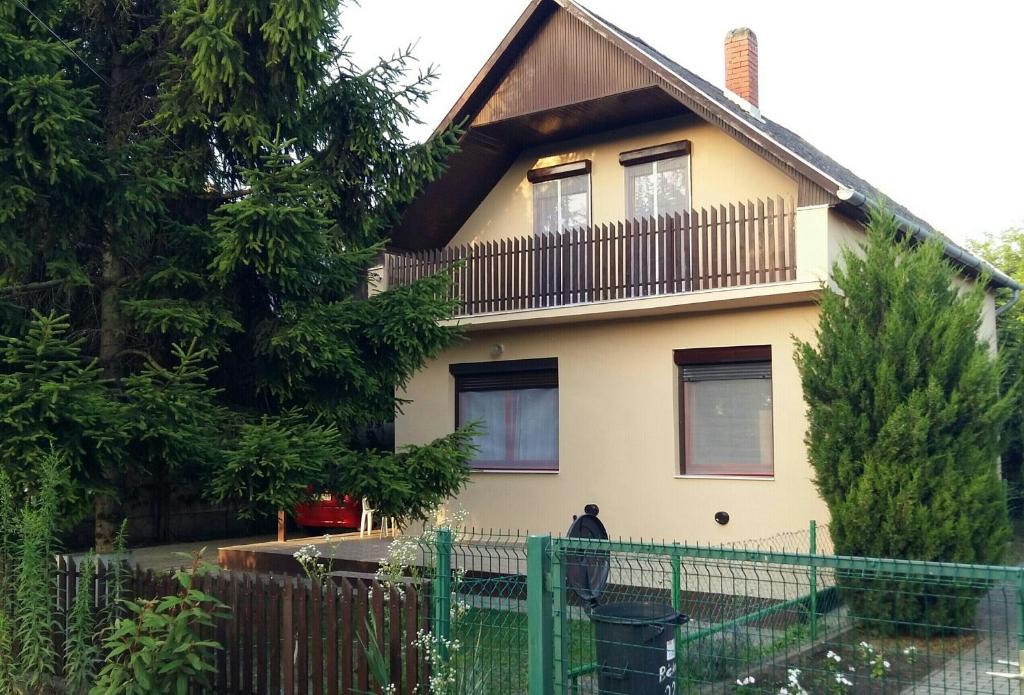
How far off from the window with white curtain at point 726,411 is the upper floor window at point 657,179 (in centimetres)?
217

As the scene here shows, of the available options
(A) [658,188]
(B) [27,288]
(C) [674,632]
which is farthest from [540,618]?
(A) [658,188]

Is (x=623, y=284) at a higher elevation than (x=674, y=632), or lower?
higher

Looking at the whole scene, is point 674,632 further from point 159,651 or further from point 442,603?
point 159,651

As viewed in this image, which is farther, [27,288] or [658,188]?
[658,188]

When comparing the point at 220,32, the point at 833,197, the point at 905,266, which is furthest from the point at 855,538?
the point at 220,32

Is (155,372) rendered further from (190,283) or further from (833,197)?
(833,197)

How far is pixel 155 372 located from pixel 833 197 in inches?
282

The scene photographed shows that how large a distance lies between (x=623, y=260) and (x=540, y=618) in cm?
746

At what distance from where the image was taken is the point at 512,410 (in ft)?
44.7

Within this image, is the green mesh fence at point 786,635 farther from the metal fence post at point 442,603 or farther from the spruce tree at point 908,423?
the metal fence post at point 442,603

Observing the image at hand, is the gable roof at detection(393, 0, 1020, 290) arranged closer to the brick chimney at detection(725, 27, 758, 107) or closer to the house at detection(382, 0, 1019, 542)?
the house at detection(382, 0, 1019, 542)

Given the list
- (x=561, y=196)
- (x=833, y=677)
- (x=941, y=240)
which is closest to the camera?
(x=833, y=677)

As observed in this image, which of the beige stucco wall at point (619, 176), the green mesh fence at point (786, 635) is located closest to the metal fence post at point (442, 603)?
the green mesh fence at point (786, 635)

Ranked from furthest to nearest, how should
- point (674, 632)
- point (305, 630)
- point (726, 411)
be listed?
point (726, 411) < point (305, 630) < point (674, 632)
